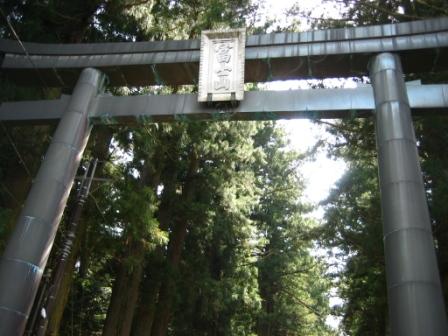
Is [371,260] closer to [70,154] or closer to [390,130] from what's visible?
[390,130]

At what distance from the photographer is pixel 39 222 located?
5.73 meters

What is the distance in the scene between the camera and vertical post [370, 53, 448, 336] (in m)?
4.60

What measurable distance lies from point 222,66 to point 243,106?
2.44 ft

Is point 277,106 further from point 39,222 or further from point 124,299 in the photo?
point 124,299

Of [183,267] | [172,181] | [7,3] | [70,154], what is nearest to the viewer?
[70,154]

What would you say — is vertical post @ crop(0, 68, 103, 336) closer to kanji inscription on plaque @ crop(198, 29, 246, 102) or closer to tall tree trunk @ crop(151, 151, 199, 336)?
kanji inscription on plaque @ crop(198, 29, 246, 102)

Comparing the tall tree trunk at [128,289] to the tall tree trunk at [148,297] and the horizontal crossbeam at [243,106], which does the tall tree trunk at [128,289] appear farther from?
the horizontal crossbeam at [243,106]

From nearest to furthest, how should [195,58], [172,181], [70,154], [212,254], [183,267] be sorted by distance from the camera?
[70,154] → [195,58] → [172,181] → [183,267] → [212,254]

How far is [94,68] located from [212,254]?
11.8 meters

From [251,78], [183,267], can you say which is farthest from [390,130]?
[183,267]

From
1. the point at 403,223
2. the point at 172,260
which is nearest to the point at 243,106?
the point at 403,223

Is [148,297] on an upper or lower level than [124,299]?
upper

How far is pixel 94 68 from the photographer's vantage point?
7.23m

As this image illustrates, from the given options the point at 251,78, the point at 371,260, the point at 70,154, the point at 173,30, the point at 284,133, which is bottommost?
the point at 70,154
